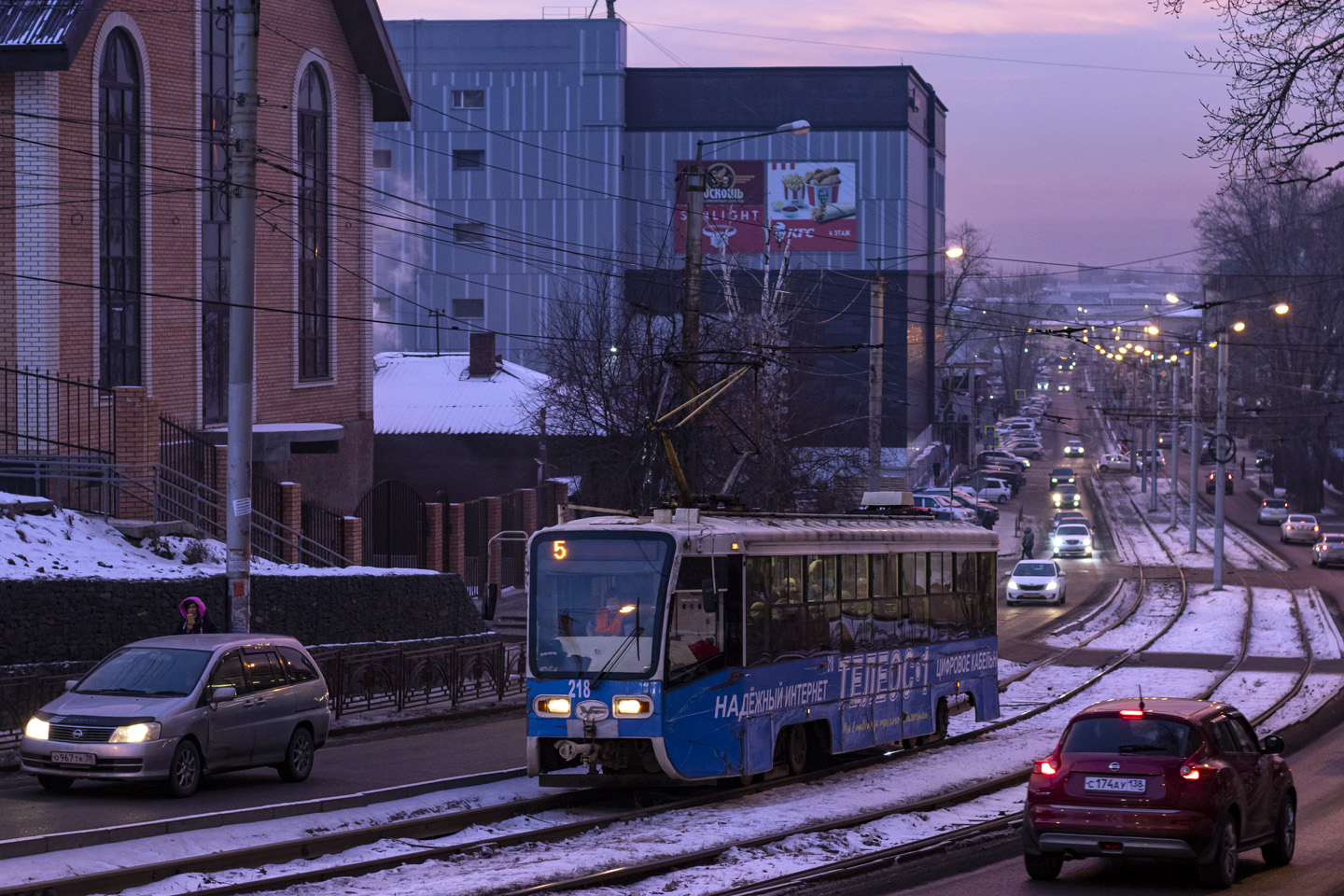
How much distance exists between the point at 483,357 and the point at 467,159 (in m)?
29.3

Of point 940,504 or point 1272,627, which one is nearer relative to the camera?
point 1272,627

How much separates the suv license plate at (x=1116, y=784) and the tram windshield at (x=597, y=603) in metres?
4.66

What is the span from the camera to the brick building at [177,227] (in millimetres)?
27562

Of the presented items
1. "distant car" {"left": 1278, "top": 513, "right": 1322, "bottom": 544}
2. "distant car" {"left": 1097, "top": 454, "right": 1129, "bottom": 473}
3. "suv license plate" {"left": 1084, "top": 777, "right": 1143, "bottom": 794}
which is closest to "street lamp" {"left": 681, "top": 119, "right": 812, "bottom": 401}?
"suv license plate" {"left": 1084, "top": 777, "right": 1143, "bottom": 794}

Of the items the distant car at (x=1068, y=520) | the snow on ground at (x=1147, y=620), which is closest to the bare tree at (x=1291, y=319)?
the distant car at (x=1068, y=520)

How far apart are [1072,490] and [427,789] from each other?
246 feet

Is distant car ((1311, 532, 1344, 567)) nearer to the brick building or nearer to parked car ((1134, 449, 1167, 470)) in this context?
the brick building

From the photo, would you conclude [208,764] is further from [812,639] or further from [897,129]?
[897,129]

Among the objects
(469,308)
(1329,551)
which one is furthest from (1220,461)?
(469,308)

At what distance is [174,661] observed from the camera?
16.5 metres

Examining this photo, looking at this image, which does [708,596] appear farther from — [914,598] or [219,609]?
[219,609]

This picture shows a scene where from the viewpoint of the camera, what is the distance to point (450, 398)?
5591cm

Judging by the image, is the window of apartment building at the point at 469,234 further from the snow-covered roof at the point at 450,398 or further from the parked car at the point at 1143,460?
the parked car at the point at 1143,460

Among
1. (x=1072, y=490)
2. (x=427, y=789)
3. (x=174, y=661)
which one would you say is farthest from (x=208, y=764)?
(x=1072, y=490)
